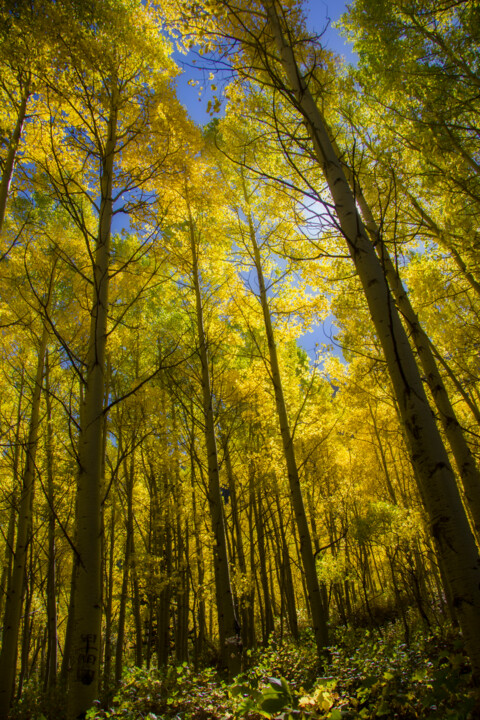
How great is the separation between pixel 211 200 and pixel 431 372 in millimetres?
3905

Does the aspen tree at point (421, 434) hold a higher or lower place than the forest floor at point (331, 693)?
higher

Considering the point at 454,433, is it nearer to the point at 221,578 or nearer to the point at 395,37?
the point at 221,578

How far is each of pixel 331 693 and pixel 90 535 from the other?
1523 millimetres

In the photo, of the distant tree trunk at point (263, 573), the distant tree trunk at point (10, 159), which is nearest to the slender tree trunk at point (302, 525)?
the distant tree trunk at point (10, 159)

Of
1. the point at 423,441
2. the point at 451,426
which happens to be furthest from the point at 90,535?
the point at 451,426

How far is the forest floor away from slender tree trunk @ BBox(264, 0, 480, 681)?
307 millimetres

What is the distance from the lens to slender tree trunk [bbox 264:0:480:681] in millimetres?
1295

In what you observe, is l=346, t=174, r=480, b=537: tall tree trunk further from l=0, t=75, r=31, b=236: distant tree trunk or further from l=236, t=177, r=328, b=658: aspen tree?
l=0, t=75, r=31, b=236: distant tree trunk

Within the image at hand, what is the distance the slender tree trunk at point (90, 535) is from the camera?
1806 millimetres

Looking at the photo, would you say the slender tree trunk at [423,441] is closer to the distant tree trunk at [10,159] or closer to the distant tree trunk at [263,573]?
the distant tree trunk at [10,159]

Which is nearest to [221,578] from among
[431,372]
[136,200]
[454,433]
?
[454,433]

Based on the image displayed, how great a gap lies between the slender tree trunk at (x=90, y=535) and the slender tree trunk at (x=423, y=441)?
170 centimetres

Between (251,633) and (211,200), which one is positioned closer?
(211,200)

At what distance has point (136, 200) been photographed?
3217mm
